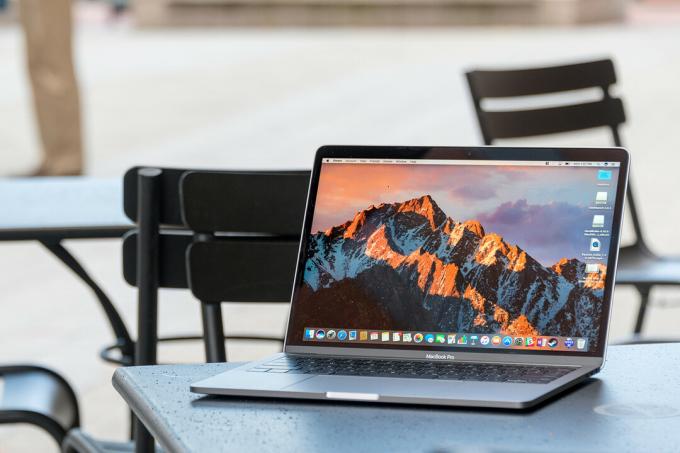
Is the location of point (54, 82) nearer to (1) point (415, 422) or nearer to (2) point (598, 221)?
(2) point (598, 221)

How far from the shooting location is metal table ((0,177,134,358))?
2.46 m

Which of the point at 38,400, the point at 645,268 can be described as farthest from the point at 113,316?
the point at 645,268

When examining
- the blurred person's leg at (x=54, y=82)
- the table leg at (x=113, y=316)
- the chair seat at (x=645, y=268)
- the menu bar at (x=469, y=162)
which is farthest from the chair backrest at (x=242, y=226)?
the blurred person's leg at (x=54, y=82)

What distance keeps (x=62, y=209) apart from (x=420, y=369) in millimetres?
1506

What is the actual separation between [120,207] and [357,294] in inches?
54.1

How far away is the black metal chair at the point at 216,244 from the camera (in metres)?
1.76

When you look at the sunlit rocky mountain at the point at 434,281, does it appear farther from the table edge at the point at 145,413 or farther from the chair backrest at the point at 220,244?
the chair backrest at the point at 220,244

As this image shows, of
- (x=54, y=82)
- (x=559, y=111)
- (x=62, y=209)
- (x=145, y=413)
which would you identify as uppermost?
(x=145, y=413)

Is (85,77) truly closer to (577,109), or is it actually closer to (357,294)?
(577,109)

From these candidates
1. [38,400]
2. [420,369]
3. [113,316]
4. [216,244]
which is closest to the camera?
[420,369]

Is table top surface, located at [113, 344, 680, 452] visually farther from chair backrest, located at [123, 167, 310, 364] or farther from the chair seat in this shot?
the chair seat

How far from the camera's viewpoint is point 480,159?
1373 mm

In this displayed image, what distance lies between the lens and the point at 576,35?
15.5 m

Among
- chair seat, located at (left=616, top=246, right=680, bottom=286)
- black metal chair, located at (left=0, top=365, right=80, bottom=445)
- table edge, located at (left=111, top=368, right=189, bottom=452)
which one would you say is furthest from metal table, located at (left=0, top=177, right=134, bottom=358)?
table edge, located at (left=111, top=368, right=189, bottom=452)
